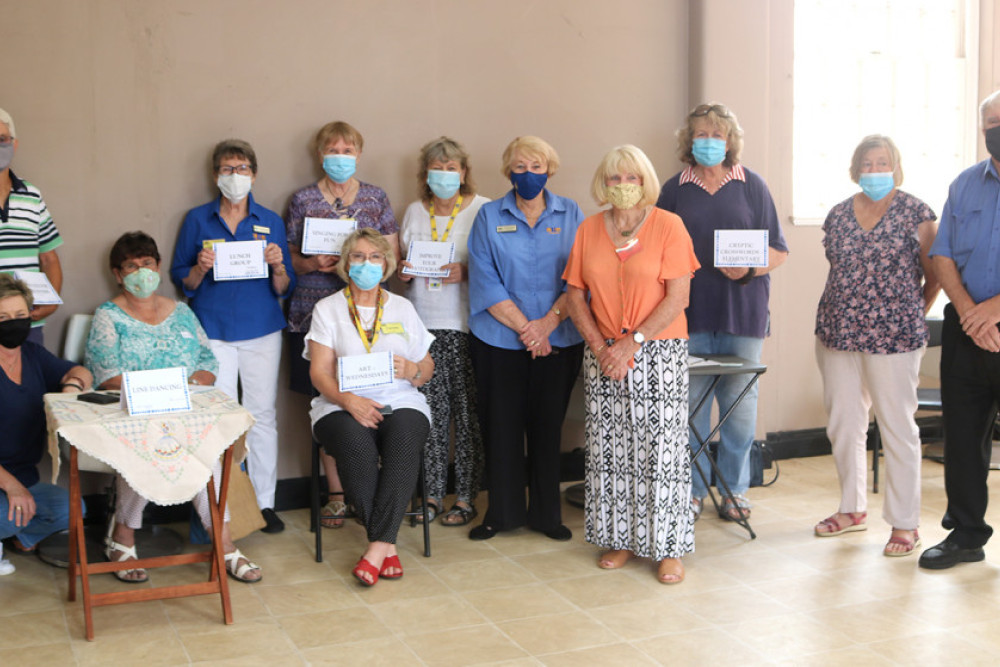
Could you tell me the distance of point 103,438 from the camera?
10.4 feet

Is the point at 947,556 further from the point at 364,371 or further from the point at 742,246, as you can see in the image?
the point at 364,371

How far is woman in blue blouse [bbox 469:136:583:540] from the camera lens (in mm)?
4188

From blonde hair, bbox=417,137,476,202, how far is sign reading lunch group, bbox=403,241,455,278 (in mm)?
304

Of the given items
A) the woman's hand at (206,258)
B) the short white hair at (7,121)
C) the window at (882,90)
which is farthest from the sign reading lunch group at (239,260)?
the window at (882,90)

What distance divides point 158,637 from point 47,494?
1.06 m

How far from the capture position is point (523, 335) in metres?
4.15

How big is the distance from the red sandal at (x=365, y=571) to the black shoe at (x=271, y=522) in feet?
2.67

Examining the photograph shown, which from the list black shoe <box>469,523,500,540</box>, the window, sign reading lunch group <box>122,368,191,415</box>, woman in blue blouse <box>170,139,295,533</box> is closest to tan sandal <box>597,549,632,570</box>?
black shoe <box>469,523,500,540</box>

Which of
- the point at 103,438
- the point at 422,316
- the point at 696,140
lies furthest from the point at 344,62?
the point at 103,438

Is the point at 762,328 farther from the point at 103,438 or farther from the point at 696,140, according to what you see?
the point at 103,438

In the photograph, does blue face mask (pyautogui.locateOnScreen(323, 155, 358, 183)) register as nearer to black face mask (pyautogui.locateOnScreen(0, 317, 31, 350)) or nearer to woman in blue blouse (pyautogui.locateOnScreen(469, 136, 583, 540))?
woman in blue blouse (pyautogui.locateOnScreen(469, 136, 583, 540))

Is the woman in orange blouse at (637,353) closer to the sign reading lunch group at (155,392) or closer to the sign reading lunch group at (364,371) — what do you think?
the sign reading lunch group at (364,371)

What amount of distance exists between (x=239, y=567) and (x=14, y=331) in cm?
125

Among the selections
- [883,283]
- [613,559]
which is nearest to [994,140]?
[883,283]
